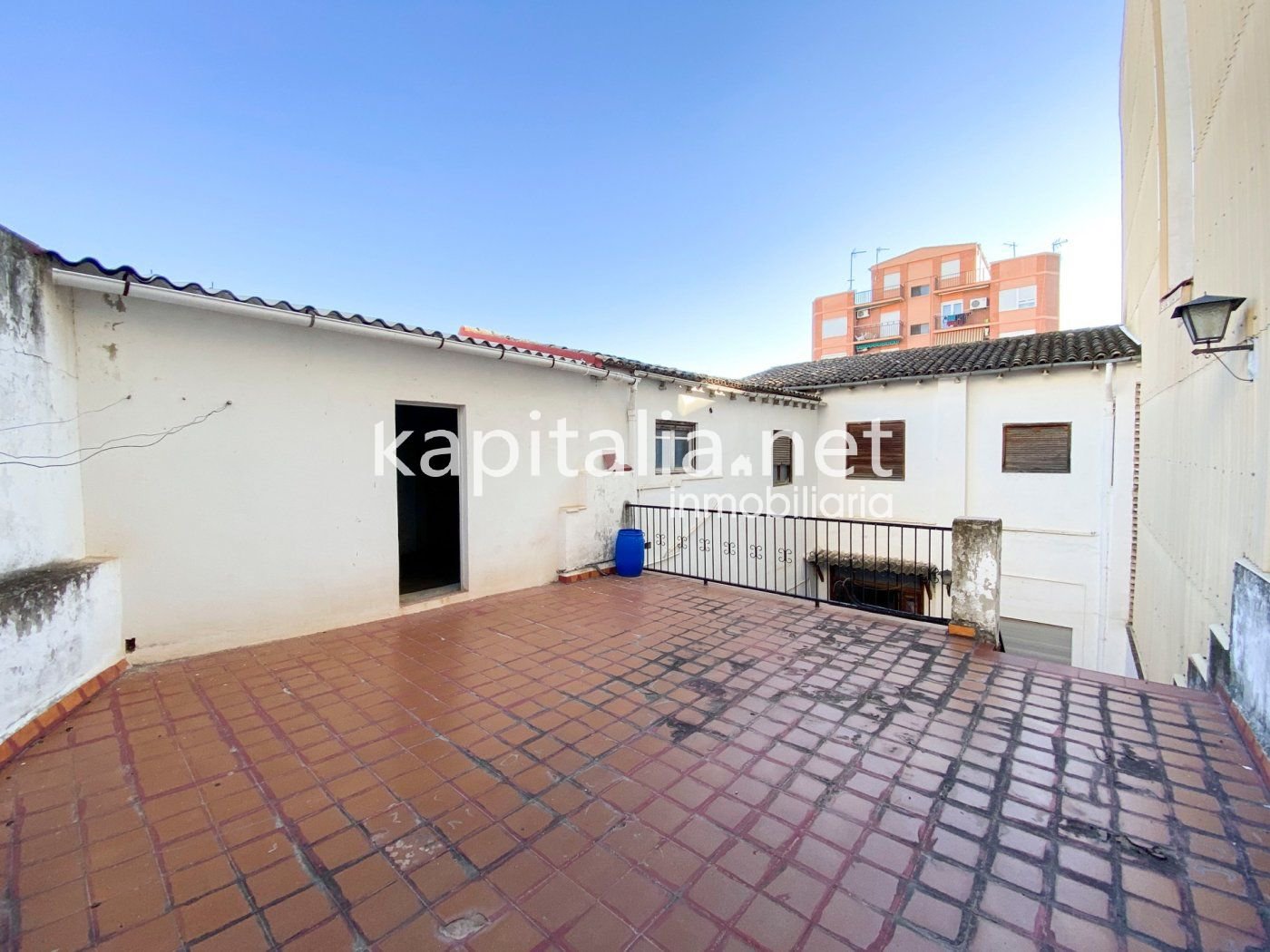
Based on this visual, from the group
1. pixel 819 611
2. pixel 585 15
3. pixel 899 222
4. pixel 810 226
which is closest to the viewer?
pixel 819 611

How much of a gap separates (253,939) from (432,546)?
8149mm

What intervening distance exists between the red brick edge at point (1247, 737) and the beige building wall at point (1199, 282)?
548 millimetres

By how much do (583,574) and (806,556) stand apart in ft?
22.9

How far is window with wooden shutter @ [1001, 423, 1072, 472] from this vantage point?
10.4 m

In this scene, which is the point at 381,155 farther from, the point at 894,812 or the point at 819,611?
the point at 894,812

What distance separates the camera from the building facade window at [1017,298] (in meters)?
34.3

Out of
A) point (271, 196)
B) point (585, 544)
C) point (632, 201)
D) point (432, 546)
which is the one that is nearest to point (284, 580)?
point (585, 544)

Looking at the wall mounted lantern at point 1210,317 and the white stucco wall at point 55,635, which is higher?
the wall mounted lantern at point 1210,317

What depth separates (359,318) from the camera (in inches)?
183

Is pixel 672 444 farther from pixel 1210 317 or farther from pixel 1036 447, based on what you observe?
pixel 1036 447

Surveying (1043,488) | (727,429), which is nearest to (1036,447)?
(1043,488)

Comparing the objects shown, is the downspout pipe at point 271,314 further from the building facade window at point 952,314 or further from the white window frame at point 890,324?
the building facade window at point 952,314

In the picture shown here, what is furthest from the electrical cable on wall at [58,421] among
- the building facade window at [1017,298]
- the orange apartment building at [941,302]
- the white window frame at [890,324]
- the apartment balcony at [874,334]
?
the building facade window at [1017,298]

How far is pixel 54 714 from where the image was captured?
3.12 m
